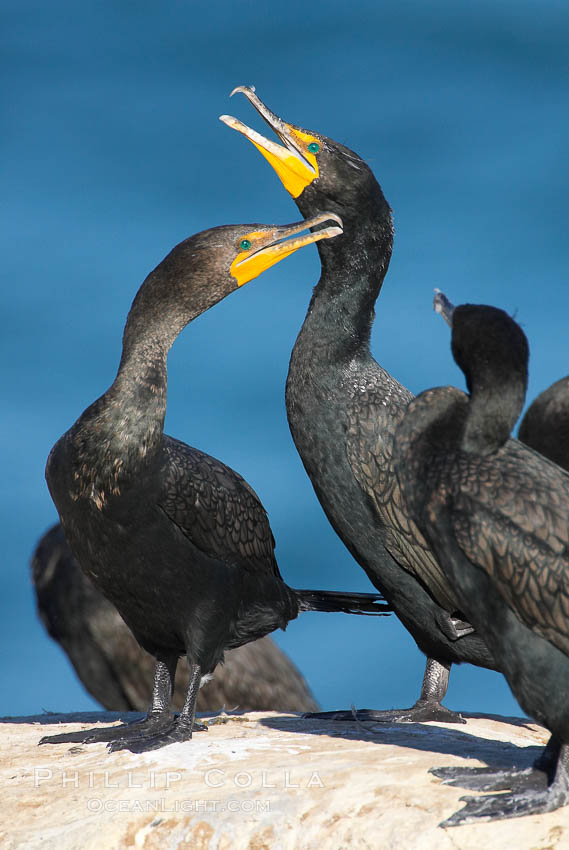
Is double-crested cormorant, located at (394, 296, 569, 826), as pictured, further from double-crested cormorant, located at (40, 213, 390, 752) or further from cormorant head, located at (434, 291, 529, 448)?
double-crested cormorant, located at (40, 213, 390, 752)

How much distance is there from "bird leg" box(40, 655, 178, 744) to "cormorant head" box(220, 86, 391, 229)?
2490mm

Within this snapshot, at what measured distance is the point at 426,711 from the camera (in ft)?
20.3

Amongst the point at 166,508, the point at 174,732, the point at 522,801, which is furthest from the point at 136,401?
the point at 522,801

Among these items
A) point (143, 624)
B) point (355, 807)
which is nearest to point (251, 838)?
point (355, 807)

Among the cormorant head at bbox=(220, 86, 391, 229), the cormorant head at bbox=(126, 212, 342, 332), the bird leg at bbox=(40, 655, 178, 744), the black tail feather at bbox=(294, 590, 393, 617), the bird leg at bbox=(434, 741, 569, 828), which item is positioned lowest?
the bird leg at bbox=(434, 741, 569, 828)

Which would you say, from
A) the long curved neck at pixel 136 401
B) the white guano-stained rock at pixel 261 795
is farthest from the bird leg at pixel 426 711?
the long curved neck at pixel 136 401

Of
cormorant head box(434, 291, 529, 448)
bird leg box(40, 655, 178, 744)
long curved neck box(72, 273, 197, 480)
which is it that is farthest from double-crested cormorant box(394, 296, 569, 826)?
bird leg box(40, 655, 178, 744)

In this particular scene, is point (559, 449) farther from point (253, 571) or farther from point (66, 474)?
point (66, 474)

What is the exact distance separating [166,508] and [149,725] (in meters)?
1.01

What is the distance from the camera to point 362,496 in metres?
6.02

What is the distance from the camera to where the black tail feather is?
21.6 ft

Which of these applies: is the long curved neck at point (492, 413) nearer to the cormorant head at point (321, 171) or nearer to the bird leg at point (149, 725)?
the bird leg at point (149, 725)

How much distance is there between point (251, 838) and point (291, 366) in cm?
276

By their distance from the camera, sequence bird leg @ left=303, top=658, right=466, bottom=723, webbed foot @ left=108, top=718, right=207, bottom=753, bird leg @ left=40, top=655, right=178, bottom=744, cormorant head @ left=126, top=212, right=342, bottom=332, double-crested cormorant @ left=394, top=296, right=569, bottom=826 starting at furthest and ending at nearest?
bird leg @ left=303, top=658, right=466, bottom=723, cormorant head @ left=126, top=212, right=342, bottom=332, bird leg @ left=40, top=655, right=178, bottom=744, webbed foot @ left=108, top=718, right=207, bottom=753, double-crested cormorant @ left=394, top=296, right=569, bottom=826
